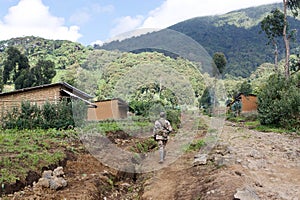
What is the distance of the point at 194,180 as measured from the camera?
23.9ft

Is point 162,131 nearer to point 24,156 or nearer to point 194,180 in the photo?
point 194,180

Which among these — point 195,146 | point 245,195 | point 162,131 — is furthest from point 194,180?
point 195,146

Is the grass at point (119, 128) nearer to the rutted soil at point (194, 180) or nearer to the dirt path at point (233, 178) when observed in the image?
the rutted soil at point (194, 180)

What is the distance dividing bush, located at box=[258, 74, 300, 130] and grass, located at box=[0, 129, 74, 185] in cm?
1411

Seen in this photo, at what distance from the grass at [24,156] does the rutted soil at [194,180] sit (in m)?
0.47

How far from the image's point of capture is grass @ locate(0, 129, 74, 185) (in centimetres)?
677

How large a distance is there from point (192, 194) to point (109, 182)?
2.85m

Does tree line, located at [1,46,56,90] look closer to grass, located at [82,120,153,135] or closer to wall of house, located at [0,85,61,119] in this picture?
wall of house, located at [0,85,61,119]

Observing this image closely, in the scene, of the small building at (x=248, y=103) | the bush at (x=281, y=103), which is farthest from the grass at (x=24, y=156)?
the small building at (x=248, y=103)

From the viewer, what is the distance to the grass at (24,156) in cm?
677

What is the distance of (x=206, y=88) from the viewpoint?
1057 cm

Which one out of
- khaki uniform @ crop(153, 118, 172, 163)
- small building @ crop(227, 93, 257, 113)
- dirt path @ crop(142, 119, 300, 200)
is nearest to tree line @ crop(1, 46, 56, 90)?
small building @ crop(227, 93, 257, 113)

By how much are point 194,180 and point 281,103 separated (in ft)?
46.1

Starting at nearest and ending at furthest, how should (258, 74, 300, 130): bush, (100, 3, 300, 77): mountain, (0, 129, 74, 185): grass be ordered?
(0, 129, 74, 185): grass < (100, 3, 300, 77): mountain < (258, 74, 300, 130): bush
